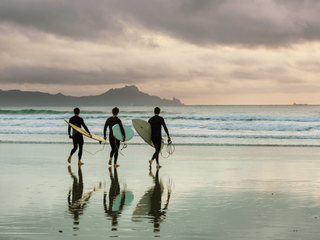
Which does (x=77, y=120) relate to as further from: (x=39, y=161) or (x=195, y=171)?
(x=195, y=171)

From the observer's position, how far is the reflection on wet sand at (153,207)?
519 centimetres

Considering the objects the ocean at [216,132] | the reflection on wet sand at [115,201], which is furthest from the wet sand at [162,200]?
the ocean at [216,132]

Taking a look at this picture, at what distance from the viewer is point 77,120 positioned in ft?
39.5

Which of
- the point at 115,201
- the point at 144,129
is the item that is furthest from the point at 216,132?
the point at 115,201

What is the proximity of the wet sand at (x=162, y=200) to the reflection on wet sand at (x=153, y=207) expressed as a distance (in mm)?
15

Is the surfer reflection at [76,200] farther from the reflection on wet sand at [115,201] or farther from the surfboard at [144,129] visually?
the surfboard at [144,129]

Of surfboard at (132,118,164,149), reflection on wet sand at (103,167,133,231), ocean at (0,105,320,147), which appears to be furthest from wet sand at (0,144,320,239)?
ocean at (0,105,320,147)

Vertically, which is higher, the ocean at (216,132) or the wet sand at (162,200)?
the ocean at (216,132)

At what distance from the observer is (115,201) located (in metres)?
6.36

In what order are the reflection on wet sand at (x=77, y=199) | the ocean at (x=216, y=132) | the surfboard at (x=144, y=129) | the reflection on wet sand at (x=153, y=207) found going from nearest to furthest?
1. the reflection on wet sand at (x=153, y=207)
2. the reflection on wet sand at (x=77, y=199)
3. the surfboard at (x=144, y=129)
4. the ocean at (x=216, y=132)

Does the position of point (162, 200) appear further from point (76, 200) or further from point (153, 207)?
point (76, 200)

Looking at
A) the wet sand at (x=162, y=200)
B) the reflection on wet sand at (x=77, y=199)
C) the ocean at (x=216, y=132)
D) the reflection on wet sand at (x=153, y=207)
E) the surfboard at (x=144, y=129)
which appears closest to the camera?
the wet sand at (x=162, y=200)

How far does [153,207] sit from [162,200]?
545 millimetres

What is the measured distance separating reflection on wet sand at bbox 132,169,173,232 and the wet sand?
0.6 inches
